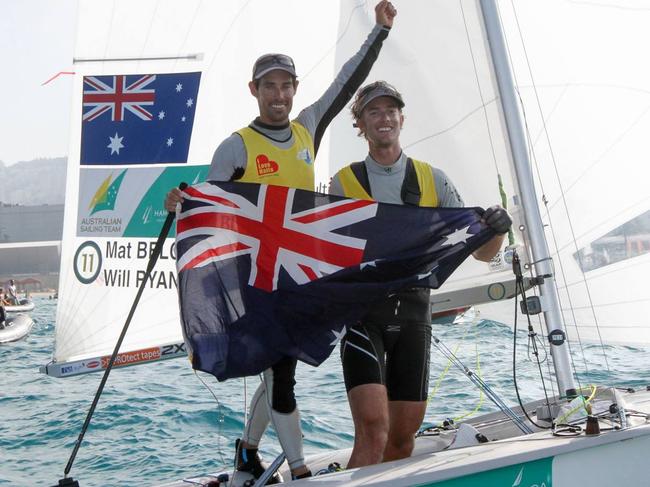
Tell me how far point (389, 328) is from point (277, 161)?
87cm

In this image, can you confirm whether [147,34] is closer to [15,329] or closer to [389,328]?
[389,328]

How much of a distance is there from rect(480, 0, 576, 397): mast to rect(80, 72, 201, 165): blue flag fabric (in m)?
1.66

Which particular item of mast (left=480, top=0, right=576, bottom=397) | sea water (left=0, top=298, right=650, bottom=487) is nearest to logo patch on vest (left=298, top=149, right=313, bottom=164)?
mast (left=480, top=0, right=576, bottom=397)

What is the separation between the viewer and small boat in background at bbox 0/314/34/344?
18.6m

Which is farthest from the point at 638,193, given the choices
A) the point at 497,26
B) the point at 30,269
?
the point at 30,269

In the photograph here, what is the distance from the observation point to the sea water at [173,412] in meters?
5.98

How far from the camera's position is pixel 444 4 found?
4758mm

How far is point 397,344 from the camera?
3.59 m

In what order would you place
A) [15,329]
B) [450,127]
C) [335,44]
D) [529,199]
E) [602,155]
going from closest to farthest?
[529,199]
[602,155]
[450,127]
[335,44]
[15,329]

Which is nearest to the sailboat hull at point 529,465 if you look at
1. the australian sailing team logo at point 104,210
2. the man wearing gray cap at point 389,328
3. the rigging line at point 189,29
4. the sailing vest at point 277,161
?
the man wearing gray cap at point 389,328

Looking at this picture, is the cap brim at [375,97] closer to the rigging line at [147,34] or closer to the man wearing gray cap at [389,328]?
the man wearing gray cap at [389,328]

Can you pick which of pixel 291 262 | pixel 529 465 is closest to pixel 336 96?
pixel 291 262

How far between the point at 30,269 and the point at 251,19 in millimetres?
58653

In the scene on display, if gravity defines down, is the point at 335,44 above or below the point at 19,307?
below
